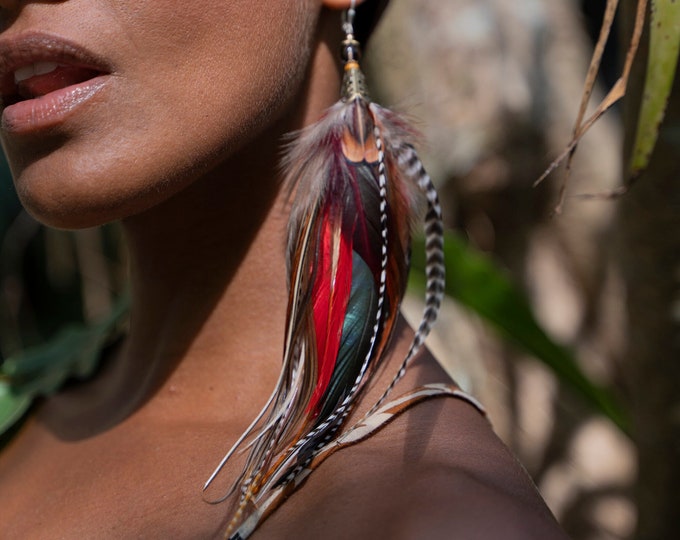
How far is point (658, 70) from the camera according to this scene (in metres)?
1.26

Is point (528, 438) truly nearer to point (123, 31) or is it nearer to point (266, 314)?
point (266, 314)

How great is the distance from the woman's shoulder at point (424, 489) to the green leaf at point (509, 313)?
2.30 ft

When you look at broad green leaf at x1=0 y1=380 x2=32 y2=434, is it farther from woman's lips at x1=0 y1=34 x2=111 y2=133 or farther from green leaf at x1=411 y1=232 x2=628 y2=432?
green leaf at x1=411 y1=232 x2=628 y2=432

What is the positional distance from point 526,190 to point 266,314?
1395 mm

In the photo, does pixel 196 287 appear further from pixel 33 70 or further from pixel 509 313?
pixel 509 313

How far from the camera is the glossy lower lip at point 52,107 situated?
1.20 m

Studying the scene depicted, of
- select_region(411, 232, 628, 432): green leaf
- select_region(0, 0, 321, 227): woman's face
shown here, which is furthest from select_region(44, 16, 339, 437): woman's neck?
select_region(411, 232, 628, 432): green leaf

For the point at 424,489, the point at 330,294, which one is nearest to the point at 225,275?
the point at 330,294

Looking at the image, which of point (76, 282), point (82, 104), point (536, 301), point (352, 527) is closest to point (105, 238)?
point (76, 282)

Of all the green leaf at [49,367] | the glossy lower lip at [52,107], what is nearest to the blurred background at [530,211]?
the green leaf at [49,367]

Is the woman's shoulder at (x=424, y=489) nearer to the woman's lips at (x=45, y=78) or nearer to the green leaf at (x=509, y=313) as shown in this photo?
the woman's lips at (x=45, y=78)

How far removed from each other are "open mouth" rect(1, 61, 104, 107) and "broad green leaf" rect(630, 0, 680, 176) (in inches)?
28.1

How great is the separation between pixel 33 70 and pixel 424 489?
0.75 metres

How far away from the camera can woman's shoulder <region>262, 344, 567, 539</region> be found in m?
0.95
